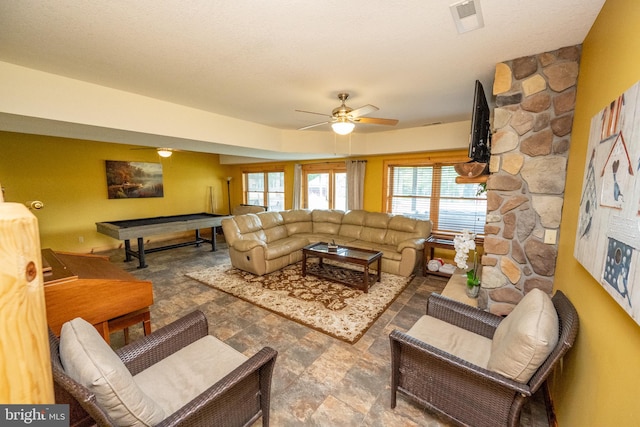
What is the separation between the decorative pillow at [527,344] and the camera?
130 cm

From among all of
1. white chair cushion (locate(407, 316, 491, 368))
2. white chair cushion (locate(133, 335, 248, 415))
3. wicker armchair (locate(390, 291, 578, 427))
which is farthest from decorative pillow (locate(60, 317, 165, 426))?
white chair cushion (locate(407, 316, 491, 368))

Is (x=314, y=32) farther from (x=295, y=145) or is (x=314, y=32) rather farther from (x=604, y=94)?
(x=295, y=145)

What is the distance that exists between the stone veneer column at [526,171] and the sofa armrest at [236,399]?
1.98m

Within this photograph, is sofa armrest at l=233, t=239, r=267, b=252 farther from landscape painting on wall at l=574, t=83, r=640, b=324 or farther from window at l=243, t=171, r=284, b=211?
landscape painting on wall at l=574, t=83, r=640, b=324

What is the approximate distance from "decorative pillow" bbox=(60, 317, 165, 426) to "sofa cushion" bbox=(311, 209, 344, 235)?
4.65 meters

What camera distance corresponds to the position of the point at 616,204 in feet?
3.55

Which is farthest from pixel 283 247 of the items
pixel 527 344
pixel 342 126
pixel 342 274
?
pixel 527 344

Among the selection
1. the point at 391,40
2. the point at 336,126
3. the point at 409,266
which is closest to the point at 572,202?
the point at 391,40

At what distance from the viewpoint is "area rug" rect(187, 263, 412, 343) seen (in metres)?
2.92

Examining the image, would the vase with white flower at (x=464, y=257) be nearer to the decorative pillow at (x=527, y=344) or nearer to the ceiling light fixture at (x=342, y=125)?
the decorative pillow at (x=527, y=344)

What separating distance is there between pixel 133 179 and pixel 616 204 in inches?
291

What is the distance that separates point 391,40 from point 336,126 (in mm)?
1047

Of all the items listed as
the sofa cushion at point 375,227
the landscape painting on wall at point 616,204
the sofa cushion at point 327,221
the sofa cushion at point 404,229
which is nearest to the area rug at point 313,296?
the sofa cushion at point 404,229

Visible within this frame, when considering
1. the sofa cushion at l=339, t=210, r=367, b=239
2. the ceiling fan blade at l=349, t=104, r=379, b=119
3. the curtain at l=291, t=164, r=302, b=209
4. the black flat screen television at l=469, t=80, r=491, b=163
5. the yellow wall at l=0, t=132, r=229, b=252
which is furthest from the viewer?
the curtain at l=291, t=164, r=302, b=209
